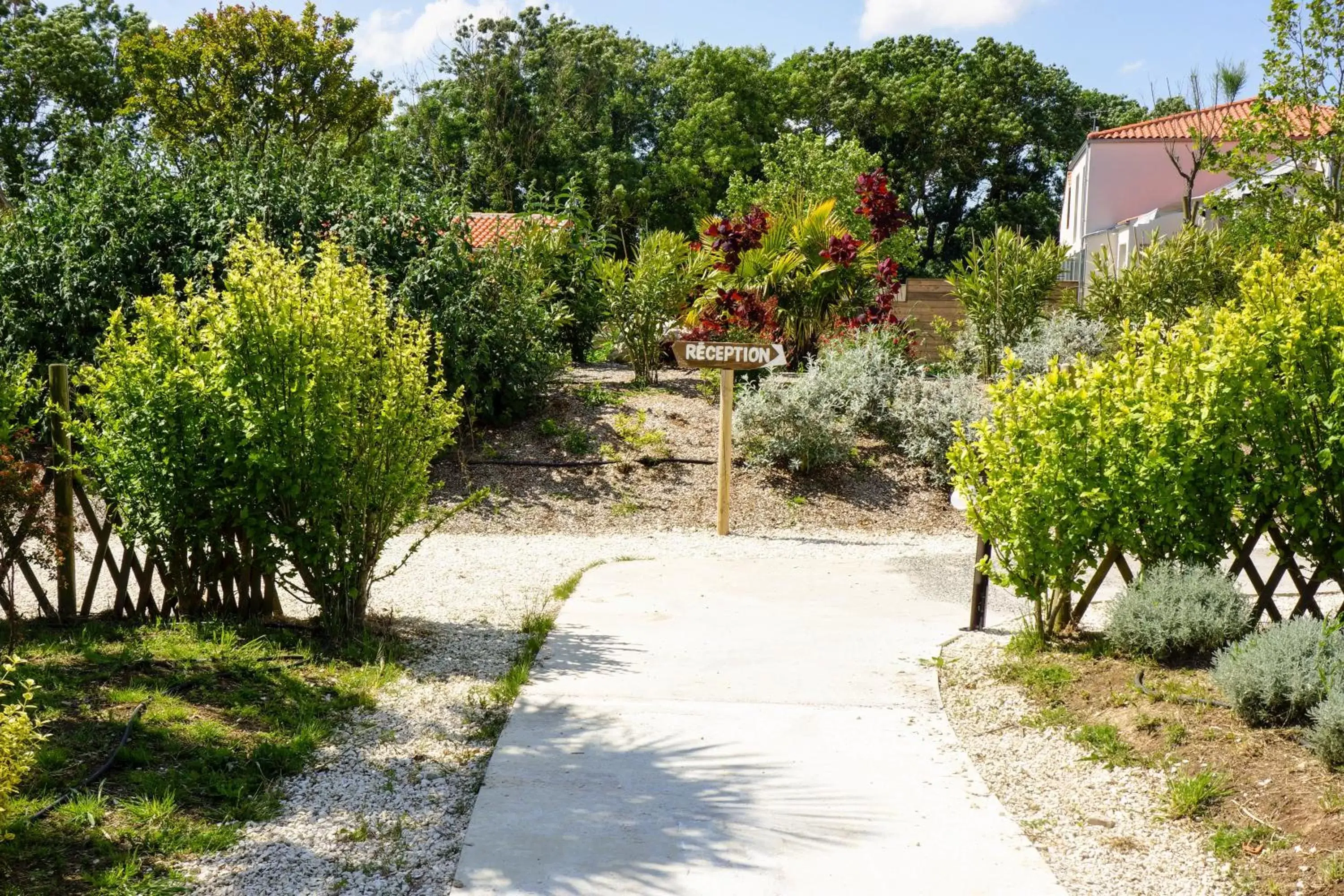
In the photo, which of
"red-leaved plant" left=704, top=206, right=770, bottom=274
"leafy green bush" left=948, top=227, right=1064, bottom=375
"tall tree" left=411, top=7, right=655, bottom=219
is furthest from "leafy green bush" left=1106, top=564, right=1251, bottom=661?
"tall tree" left=411, top=7, right=655, bottom=219

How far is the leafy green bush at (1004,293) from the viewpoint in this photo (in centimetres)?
1479

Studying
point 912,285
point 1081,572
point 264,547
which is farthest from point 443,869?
point 912,285

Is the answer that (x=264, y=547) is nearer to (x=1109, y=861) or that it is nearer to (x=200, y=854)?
(x=200, y=854)

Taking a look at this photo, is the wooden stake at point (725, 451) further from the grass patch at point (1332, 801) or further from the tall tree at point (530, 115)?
the tall tree at point (530, 115)

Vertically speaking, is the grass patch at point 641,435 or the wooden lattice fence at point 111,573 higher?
the grass patch at point 641,435

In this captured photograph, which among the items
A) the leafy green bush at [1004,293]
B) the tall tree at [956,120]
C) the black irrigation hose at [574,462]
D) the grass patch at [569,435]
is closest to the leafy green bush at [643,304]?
the grass patch at [569,435]

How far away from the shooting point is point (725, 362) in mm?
9734

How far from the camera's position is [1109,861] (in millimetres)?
3779

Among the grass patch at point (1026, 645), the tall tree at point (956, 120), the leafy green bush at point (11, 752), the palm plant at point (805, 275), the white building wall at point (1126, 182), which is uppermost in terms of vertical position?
the tall tree at point (956, 120)

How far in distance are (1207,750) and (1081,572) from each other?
1.42m

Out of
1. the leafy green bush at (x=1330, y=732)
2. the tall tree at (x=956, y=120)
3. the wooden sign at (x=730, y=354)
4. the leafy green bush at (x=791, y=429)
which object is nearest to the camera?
the leafy green bush at (x=1330, y=732)

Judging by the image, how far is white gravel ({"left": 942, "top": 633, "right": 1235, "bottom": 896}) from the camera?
12.0 ft

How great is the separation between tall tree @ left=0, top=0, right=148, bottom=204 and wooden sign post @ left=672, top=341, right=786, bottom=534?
33559 millimetres

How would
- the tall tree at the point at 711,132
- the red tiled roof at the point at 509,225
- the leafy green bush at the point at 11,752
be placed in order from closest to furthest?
the leafy green bush at the point at 11,752, the red tiled roof at the point at 509,225, the tall tree at the point at 711,132
